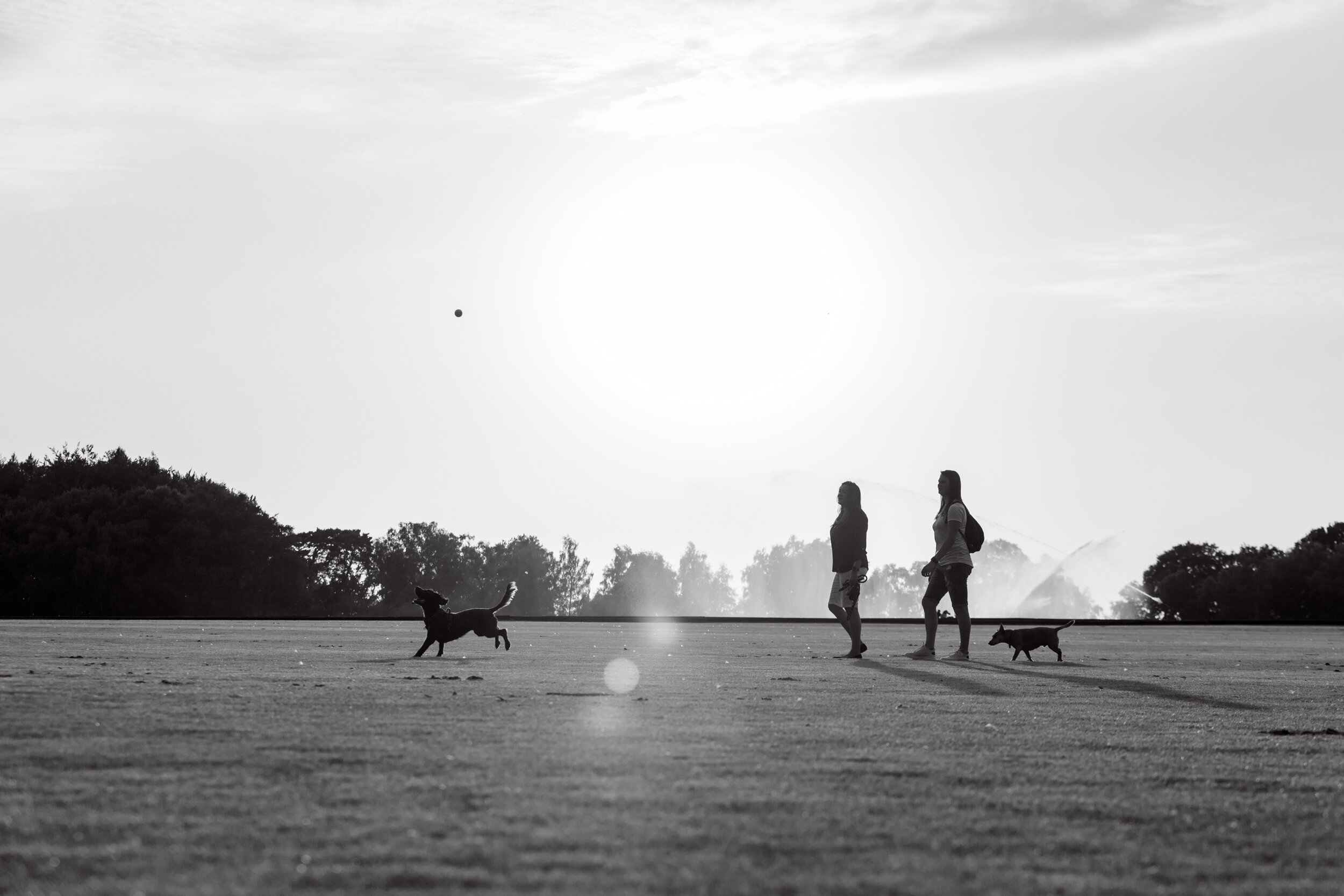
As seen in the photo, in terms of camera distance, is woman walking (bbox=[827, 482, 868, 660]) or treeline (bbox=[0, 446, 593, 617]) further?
treeline (bbox=[0, 446, 593, 617])

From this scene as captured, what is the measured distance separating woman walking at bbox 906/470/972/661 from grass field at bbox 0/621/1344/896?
193 inches

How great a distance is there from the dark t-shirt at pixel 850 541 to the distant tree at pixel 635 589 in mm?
142143

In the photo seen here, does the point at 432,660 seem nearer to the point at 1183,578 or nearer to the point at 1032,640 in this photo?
the point at 1032,640

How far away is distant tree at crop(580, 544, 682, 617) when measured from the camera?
168 metres

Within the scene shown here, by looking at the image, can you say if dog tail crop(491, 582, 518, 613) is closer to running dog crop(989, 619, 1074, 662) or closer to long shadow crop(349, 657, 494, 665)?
long shadow crop(349, 657, 494, 665)

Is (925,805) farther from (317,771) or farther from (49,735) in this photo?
(49,735)

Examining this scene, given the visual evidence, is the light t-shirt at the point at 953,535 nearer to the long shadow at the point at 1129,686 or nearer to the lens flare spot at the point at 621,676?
the long shadow at the point at 1129,686

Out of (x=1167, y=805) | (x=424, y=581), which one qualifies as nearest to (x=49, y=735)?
(x=1167, y=805)

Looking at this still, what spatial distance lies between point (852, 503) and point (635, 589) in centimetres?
15335

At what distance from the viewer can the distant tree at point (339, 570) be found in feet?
332

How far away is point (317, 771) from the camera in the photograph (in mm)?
7543

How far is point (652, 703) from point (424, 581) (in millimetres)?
109697

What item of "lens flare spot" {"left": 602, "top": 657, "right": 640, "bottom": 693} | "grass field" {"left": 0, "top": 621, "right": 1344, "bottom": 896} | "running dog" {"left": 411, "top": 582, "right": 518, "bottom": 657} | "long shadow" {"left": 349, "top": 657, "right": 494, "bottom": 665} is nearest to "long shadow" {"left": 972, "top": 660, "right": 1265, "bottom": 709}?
"grass field" {"left": 0, "top": 621, "right": 1344, "bottom": 896}

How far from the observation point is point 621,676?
15445 millimetres
